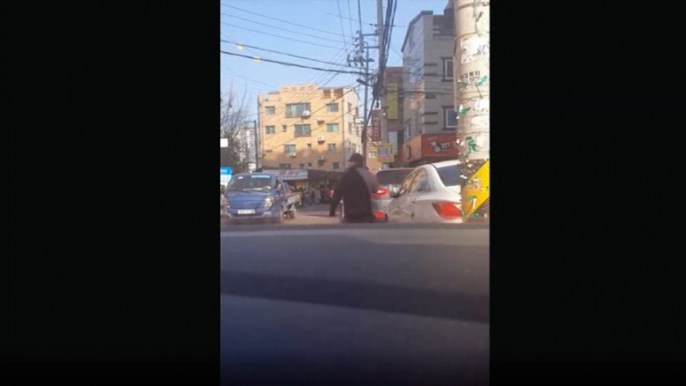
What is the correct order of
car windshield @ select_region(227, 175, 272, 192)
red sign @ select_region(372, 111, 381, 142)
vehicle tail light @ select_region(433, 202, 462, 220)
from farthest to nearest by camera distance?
red sign @ select_region(372, 111, 381, 142), vehicle tail light @ select_region(433, 202, 462, 220), car windshield @ select_region(227, 175, 272, 192)

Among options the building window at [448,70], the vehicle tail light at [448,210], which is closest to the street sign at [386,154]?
the vehicle tail light at [448,210]

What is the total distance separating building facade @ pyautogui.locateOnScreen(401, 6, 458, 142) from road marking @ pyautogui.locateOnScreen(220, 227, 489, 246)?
26.1 inches

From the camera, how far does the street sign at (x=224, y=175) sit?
10.8 feet

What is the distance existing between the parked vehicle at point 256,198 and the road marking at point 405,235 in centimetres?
14

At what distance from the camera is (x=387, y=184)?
3516 mm

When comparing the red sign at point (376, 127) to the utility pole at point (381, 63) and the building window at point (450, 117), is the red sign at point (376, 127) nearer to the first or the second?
the utility pole at point (381, 63)

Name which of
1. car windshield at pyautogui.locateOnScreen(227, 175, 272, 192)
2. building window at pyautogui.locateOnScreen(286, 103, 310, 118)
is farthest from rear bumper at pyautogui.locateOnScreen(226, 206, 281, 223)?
building window at pyautogui.locateOnScreen(286, 103, 310, 118)

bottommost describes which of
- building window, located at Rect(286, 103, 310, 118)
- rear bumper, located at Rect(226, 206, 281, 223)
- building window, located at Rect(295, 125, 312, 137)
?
rear bumper, located at Rect(226, 206, 281, 223)

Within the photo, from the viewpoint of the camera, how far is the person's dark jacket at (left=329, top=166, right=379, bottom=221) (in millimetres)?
3535

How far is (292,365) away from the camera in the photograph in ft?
11.9

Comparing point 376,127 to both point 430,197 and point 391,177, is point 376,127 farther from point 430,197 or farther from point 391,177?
point 430,197

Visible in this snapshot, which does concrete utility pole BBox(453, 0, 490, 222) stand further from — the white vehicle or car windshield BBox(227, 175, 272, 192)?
car windshield BBox(227, 175, 272, 192)
